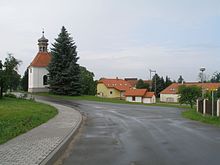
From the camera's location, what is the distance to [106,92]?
104062mm

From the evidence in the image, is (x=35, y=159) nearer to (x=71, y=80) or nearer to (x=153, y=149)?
(x=153, y=149)

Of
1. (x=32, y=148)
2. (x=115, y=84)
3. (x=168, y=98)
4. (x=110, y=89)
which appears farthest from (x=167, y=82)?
(x=32, y=148)

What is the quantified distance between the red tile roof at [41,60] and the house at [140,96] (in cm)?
2754

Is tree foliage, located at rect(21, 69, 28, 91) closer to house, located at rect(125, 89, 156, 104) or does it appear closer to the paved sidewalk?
house, located at rect(125, 89, 156, 104)

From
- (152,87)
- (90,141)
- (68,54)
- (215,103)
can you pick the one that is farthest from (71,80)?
(152,87)

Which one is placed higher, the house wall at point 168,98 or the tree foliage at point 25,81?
the tree foliage at point 25,81

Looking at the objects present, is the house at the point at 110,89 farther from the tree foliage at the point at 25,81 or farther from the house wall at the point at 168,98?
the tree foliage at the point at 25,81

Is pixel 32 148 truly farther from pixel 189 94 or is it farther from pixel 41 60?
pixel 41 60

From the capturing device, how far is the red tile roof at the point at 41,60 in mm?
72125

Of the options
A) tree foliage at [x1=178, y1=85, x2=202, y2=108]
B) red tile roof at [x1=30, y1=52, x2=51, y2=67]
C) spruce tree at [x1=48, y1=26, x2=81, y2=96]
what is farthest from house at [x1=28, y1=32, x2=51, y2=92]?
tree foliage at [x1=178, y1=85, x2=202, y2=108]

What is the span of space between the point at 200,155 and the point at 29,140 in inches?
226

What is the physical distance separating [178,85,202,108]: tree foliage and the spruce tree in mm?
17012

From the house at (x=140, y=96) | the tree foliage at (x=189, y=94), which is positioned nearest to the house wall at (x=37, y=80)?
the tree foliage at (x=189, y=94)

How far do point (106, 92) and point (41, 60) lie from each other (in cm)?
3351
